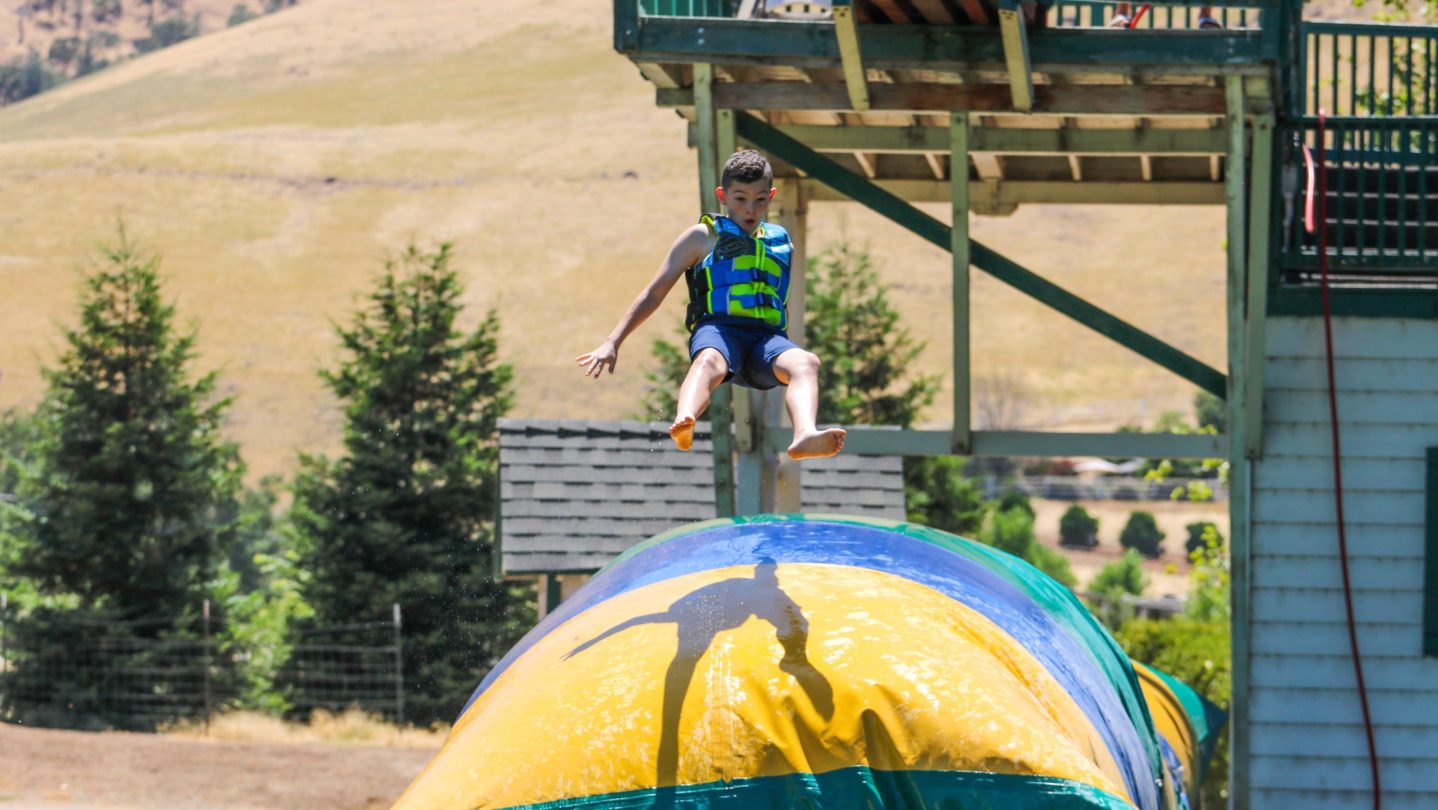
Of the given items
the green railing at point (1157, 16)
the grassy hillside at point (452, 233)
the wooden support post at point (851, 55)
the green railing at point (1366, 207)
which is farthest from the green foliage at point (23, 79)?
the wooden support post at point (851, 55)

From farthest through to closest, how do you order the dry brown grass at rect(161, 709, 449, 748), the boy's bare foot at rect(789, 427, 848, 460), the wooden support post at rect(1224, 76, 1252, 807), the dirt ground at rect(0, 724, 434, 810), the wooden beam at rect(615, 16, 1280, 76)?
the dry brown grass at rect(161, 709, 449, 748) < the dirt ground at rect(0, 724, 434, 810) < the wooden support post at rect(1224, 76, 1252, 807) < the wooden beam at rect(615, 16, 1280, 76) < the boy's bare foot at rect(789, 427, 848, 460)

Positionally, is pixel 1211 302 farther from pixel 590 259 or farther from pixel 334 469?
pixel 334 469

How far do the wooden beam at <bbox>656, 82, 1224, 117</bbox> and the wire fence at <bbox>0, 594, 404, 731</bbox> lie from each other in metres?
16.2

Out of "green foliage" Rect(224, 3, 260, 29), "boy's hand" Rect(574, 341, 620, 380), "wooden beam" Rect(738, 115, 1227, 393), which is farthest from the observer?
"green foliage" Rect(224, 3, 260, 29)

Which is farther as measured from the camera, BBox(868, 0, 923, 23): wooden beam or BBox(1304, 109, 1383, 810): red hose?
BBox(1304, 109, 1383, 810): red hose

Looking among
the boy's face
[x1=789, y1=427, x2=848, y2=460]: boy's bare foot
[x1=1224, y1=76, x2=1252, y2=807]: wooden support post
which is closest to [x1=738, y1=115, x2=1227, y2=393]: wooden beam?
[x1=1224, y1=76, x2=1252, y2=807]: wooden support post

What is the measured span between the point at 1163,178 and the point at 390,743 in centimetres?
1336

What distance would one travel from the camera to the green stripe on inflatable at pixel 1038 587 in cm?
615

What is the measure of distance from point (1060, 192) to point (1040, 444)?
334cm

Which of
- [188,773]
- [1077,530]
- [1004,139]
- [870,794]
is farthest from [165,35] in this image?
[870,794]

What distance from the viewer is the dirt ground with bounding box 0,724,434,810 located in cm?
1753

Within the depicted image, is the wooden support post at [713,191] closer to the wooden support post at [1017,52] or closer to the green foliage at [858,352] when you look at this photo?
the wooden support post at [1017,52]

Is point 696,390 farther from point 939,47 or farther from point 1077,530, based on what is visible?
point 1077,530

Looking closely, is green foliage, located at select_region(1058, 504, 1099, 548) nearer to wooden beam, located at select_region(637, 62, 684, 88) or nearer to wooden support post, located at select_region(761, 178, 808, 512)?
wooden support post, located at select_region(761, 178, 808, 512)
